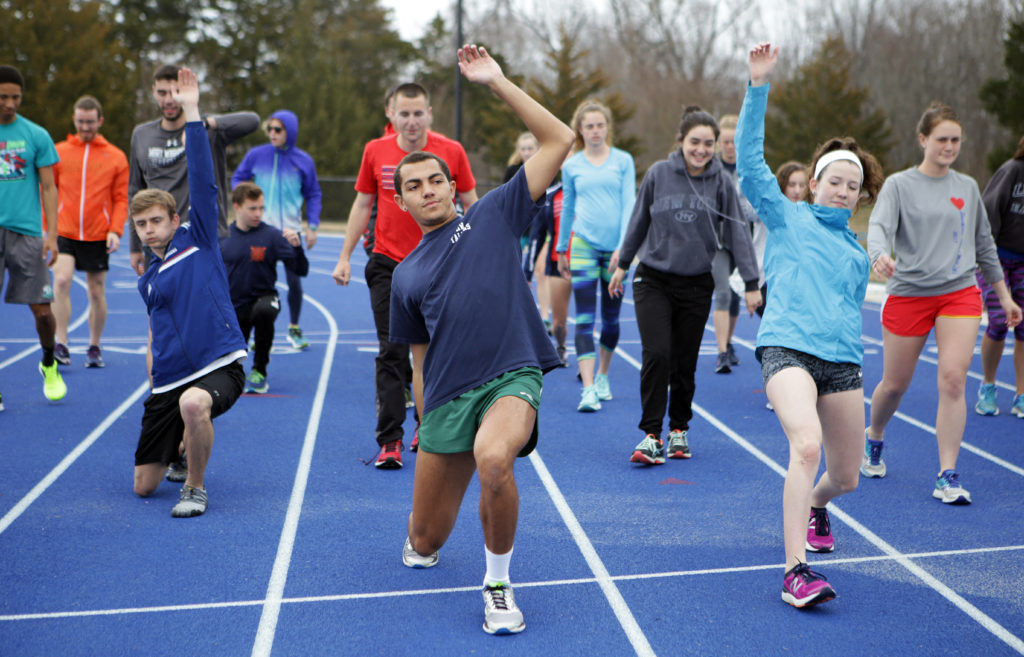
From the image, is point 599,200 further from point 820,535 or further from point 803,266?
point 820,535

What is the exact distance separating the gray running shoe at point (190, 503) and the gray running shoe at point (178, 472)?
53cm

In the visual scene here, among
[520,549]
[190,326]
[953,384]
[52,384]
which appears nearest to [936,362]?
[953,384]

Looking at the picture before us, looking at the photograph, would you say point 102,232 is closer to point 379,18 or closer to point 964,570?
point 964,570

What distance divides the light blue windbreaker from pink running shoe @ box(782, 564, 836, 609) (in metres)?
0.85

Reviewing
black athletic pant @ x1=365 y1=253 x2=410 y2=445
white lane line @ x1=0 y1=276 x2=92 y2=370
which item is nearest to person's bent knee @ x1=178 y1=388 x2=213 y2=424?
black athletic pant @ x1=365 y1=253 x2=410 y2=445

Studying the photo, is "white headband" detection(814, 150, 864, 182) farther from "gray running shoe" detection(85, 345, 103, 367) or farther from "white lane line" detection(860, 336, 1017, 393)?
"gray running shoe" detection(85, 345, 103, 367)

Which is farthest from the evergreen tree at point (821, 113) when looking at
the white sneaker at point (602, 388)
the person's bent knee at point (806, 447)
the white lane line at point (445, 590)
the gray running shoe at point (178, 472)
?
the person's bent knee at point (806, 447)

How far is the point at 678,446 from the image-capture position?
20.0 feet

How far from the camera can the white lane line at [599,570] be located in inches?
140

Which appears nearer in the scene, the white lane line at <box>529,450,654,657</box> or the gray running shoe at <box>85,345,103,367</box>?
the white lane line at <box>529,450,654,657</box>

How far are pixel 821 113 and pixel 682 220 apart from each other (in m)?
35.2

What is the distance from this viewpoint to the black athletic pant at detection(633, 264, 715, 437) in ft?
19.3

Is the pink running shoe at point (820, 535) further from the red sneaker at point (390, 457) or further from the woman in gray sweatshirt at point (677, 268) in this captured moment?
the red sneaker at point (390, 457)

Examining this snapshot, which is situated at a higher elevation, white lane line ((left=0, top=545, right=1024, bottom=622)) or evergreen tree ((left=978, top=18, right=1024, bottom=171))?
evergreen tree ((left=978, top=18, right=1024, bottom=171))
